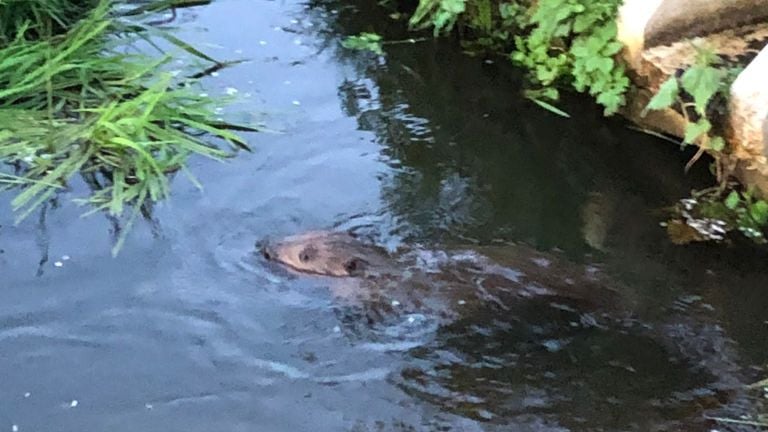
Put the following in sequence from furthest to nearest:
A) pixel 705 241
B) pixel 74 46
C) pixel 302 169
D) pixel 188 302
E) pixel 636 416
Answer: pixel 74 46
pixel 302 169
pixel 705 241
pixel 188 302
pixel 636 416

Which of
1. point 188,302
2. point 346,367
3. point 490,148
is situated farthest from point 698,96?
point 188,302

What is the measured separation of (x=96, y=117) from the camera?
4.45m

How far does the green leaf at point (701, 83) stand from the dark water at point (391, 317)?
0.41 meters

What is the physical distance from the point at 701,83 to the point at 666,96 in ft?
0.49

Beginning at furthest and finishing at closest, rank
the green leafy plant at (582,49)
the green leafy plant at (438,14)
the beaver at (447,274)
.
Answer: the green leafy plant at (438,14) → the green leafy plant at (582,49) → the beaver at (447,274)

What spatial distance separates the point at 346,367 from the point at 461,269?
1.89 feet

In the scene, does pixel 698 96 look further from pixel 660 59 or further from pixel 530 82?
pixel 530 82

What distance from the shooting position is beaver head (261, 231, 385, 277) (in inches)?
146

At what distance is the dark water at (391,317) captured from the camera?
3.25 meters

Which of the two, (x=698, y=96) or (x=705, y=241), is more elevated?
(x=698, y=96)

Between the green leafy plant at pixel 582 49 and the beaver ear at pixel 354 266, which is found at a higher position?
the green leafy plant at pixel 582 49

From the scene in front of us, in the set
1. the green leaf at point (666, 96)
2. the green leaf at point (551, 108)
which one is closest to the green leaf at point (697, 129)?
the green leaf at point (666, 96)

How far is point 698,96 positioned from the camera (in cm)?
406

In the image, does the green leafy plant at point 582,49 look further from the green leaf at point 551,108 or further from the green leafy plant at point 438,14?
the green leafy plant at point 438,14
